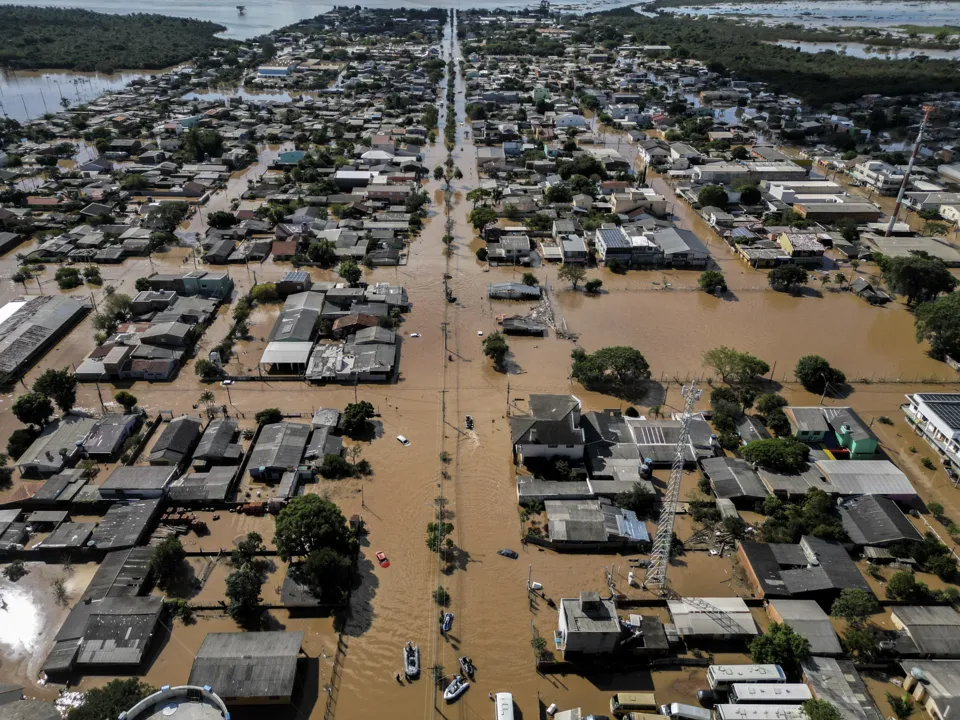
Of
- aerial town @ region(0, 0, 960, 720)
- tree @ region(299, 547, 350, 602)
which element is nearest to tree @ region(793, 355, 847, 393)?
aerial town @ region(0, 0, 960, 720)

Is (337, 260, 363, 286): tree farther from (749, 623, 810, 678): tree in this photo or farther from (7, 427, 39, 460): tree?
(749, 623, 810, 678): tree

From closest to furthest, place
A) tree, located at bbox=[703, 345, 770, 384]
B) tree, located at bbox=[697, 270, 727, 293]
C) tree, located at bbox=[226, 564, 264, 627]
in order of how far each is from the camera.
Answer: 1. tree, located at bbox=[226, 564, 264, 627]
2. tree, located at bbox=[703, 345, 770, 384]
3. tree, located at bbox=[697, 270, 727, 293]

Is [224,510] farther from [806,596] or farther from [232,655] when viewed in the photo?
[806,596]

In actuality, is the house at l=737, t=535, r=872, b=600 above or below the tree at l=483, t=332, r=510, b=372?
below

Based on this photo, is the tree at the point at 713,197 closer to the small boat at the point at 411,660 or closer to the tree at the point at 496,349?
the tree at the point at 496,349

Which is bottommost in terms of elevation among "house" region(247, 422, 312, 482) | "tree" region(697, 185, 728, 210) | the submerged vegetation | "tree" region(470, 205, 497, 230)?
"house" region(247, 422, 312, 482)

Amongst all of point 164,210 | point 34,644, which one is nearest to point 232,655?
point 34,644
